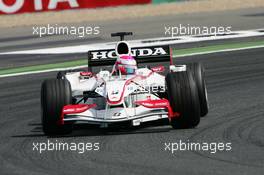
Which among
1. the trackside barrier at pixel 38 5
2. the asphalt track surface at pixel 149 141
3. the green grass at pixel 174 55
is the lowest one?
the trackside barrier at pixel 38 5

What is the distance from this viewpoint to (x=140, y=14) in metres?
37.9

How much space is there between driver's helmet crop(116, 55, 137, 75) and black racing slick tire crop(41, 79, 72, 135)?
1.33 m

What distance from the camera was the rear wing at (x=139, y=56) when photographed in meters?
15.2

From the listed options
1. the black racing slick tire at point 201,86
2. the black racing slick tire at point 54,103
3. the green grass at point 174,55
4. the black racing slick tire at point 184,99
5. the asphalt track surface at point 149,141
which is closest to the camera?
the asphalt track surface at point 149,141

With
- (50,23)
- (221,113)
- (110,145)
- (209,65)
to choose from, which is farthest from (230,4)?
(110,145)

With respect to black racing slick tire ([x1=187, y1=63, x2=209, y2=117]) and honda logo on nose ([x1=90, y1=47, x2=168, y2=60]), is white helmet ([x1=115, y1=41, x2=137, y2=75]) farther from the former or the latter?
black racing slick tire ([x1=187, y1=63, x2=209, y2=117])

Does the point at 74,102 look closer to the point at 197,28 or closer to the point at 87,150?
the point at 87,150

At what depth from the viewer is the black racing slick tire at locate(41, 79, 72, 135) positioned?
1338 cm

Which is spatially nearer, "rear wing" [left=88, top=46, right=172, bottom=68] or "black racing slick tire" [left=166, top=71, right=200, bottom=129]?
"black racing slick tire" [left=166, top=71, right=200, bottom=129]

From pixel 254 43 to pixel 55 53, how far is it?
5900mm

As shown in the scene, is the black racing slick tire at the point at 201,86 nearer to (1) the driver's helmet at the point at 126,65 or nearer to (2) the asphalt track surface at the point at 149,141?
(2) the asphalt track surface at the point at 149,141

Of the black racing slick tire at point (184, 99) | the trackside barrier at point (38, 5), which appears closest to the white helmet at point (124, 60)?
the black racing slick tire at point (184, 99)

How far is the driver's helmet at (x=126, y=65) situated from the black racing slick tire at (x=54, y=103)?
4.38ft

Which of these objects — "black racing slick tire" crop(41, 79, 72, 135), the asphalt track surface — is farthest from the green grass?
"black racing slick tire" crop(41, 79, 72, 135)
